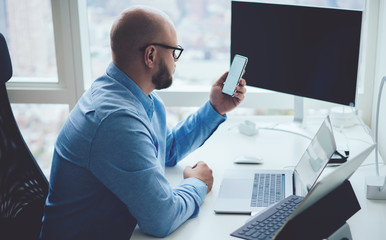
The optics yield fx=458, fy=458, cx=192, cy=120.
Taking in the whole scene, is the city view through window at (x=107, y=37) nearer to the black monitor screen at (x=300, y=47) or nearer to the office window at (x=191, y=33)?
the office window at (x=191, y=33)

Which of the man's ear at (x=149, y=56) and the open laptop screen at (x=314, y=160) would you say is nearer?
the open laptop screen at (x=314, y=160)

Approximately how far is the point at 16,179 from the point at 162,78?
25.7 inches

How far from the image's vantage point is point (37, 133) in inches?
95.1

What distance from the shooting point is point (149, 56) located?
4.33 ft

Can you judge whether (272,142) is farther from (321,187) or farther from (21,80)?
(21,80)

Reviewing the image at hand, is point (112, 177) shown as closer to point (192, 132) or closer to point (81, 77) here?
point (192, 132)

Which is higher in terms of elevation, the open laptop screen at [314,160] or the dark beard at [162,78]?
the dark beard at [162,78]

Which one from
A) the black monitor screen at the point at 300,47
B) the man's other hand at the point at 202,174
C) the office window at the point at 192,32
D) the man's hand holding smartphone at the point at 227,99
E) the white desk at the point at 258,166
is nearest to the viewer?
the white desk at the point at 258,166

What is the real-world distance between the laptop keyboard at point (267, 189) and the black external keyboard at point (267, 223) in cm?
11

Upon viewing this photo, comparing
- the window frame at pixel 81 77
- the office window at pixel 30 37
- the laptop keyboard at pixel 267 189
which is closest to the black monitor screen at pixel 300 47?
the window frame at pixel 81 77

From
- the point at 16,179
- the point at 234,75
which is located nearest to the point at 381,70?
the point at 234,75

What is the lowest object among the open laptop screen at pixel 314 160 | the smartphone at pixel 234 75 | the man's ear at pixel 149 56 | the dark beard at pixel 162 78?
the open laptop screen at pixel 314 160

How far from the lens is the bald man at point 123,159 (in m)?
1.14

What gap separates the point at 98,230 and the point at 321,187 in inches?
25.3
